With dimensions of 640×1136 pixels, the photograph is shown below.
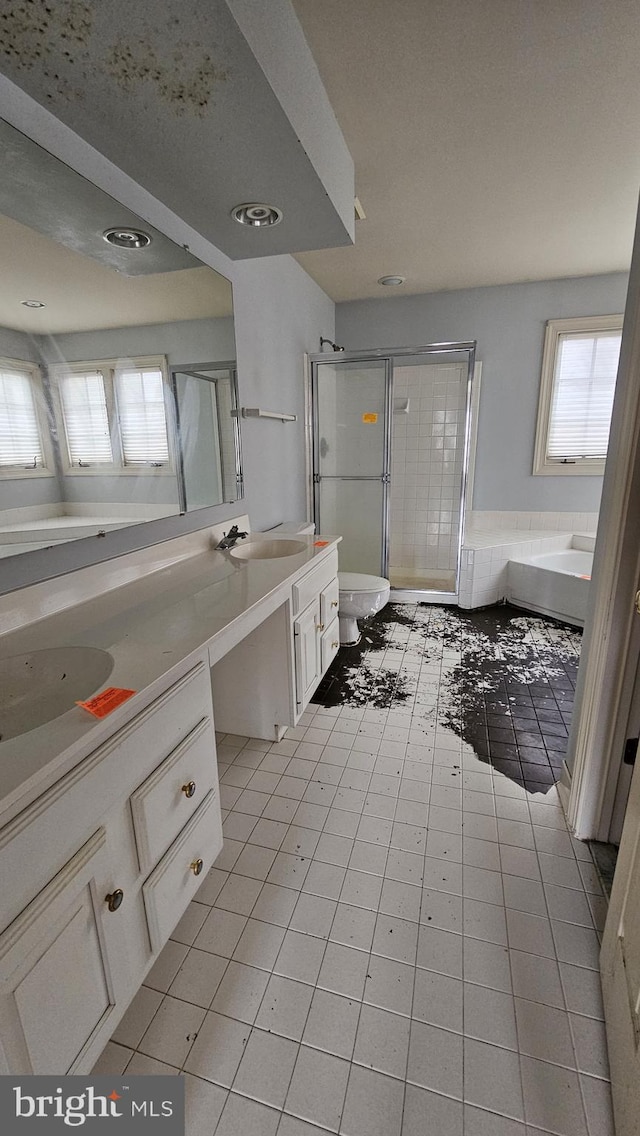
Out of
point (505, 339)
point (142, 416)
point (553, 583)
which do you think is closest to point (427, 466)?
point (505, 339)

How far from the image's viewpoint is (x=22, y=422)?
118 cm

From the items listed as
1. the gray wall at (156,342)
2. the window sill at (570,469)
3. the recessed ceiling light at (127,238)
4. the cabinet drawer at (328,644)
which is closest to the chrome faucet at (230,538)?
the cabinet drawer at (328,644)

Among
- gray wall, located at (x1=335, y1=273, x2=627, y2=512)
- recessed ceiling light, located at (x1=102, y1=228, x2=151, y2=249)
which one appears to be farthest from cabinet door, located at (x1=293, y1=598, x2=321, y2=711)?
gray wall, located at (x1=335, y1=273, x2=627, y2=512)

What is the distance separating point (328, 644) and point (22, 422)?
1.59 meters

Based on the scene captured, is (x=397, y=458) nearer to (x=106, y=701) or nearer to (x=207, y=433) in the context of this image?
(x=207, y=433)

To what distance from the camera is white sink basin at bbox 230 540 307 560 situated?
85.4 inches

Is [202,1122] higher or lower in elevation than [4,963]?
lower

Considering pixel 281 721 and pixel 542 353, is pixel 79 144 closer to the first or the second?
pixel 281 721

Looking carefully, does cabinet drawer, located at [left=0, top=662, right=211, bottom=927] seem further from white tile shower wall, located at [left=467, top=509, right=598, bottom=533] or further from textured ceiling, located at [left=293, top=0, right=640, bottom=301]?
white tile shower wall, located at [left=467, top=509, right=598, bottom=533]

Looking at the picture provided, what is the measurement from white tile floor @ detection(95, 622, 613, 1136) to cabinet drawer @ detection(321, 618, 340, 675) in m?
0.62

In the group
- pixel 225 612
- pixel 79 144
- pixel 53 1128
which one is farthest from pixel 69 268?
pixel 53 1128

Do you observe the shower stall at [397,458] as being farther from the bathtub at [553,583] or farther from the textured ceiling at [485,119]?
the textured ceiling at [485,119]

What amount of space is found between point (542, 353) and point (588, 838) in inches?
135

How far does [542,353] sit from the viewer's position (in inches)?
141
